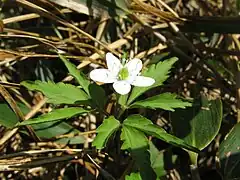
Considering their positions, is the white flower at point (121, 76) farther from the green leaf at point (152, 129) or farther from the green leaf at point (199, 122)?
the green leaf at point (199, 122)

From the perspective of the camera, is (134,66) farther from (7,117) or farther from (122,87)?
(7,117)

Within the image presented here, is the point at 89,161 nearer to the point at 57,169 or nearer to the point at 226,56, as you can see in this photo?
the point at 57,169

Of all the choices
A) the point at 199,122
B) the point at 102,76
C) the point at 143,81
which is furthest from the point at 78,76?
the point at 199,122

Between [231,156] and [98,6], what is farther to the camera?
[98,6]

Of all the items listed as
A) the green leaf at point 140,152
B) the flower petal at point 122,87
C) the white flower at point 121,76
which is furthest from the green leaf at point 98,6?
the green leaf at point 140,152

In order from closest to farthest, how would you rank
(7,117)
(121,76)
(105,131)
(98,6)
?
(105,131), (121,76), (7,117), (98,6)

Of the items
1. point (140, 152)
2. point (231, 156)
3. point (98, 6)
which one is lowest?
point (231, 156)

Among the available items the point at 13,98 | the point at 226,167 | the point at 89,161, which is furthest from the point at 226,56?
the point at 13,98
